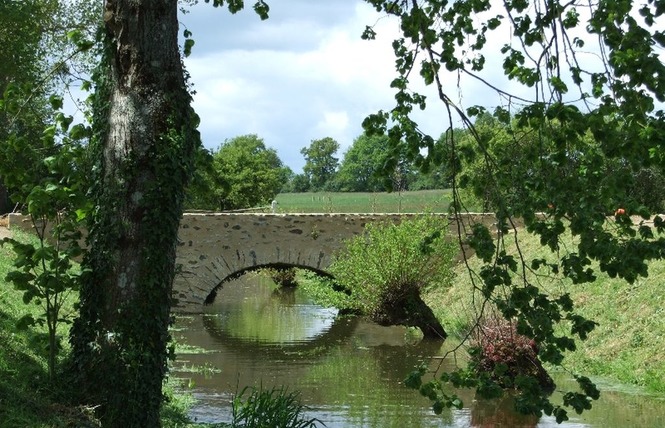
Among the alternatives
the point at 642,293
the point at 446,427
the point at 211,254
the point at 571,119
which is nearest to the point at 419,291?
the point at 642,293

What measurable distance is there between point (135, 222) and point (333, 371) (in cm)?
884

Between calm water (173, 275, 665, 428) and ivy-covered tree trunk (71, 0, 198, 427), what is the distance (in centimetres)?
242

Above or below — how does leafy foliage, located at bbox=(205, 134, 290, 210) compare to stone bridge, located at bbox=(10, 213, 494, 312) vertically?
above

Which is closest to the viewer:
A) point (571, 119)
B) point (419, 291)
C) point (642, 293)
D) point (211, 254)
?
point (571, 119)

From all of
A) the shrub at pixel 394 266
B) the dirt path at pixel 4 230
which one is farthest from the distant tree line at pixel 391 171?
the dirt path at pixel 4 230

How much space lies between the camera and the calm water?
1139 cm

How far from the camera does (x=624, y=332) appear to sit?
15.3 metres

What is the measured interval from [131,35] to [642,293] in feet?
37.9

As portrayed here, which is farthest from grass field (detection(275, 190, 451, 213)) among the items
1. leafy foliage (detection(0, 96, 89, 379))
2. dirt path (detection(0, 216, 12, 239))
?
leafy foliage (detection(0, 96, 89, 379))

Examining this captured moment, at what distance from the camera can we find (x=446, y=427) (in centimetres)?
1075

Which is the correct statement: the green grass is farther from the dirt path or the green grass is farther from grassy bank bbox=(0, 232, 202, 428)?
the dirt path

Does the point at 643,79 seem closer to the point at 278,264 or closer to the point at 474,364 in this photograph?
the point at 474,364

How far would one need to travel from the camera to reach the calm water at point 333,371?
11.4m

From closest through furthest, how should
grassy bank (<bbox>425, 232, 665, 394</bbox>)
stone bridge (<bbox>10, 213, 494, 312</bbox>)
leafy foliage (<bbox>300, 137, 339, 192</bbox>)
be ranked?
grassy bank (<bbox>425, 232, 665, 394</bbox>)
stone bridge (<bbox>10, 213, 494, 312</bbox>)
leafy foliage (<bbox>300, 137, 339, 192</bbox>)
